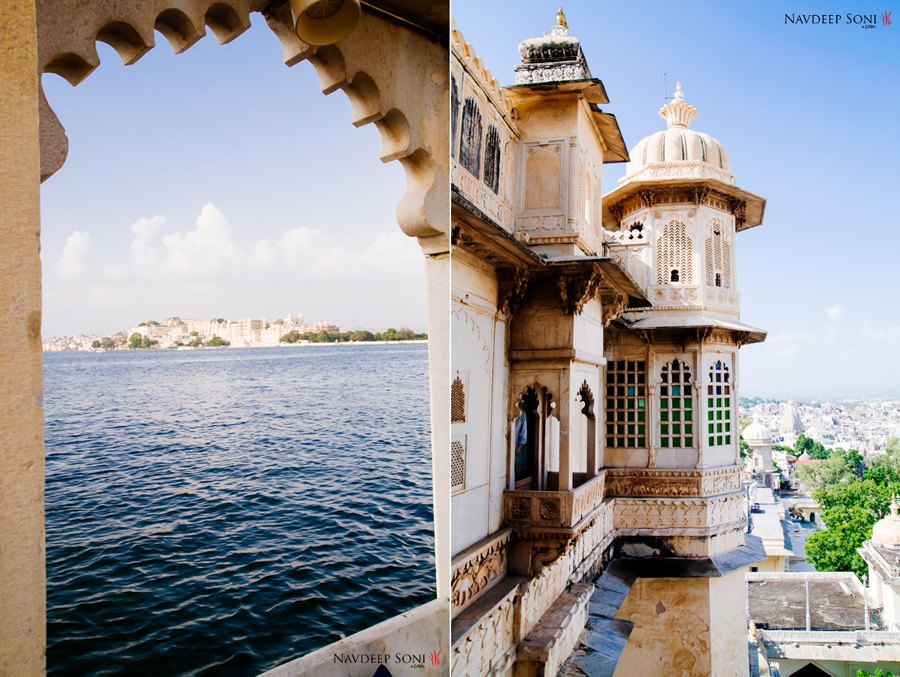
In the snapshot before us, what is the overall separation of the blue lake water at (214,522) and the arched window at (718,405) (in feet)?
12.2

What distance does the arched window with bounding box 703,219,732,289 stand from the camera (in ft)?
27.4

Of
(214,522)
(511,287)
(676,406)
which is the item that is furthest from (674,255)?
(214,522)

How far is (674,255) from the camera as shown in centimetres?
837

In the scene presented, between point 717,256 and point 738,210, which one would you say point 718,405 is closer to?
point 717,256

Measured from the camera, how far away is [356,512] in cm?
1195

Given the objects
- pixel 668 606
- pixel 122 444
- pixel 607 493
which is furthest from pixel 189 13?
pixel 122 444

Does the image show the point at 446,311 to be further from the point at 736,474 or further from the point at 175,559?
the point at 175,559

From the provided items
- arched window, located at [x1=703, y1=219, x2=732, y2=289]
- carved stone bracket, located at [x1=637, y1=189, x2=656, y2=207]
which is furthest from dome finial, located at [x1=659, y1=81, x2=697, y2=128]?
arched window, located at [x1=703, y1=219, x2=732, y2=289]

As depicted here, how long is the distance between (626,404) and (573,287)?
3.46 metres

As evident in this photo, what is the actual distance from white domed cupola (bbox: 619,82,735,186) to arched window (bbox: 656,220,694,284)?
0.61 meters

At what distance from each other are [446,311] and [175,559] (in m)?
7.35

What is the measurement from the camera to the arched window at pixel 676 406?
26.9 feet

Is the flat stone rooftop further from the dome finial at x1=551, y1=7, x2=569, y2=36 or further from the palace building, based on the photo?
the dome finial at x1=551, y1=7, x2=569, y2=36

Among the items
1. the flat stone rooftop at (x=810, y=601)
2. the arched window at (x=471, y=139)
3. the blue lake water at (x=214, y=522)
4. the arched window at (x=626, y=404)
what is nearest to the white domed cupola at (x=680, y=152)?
the arched window at (x=626, y=404)
